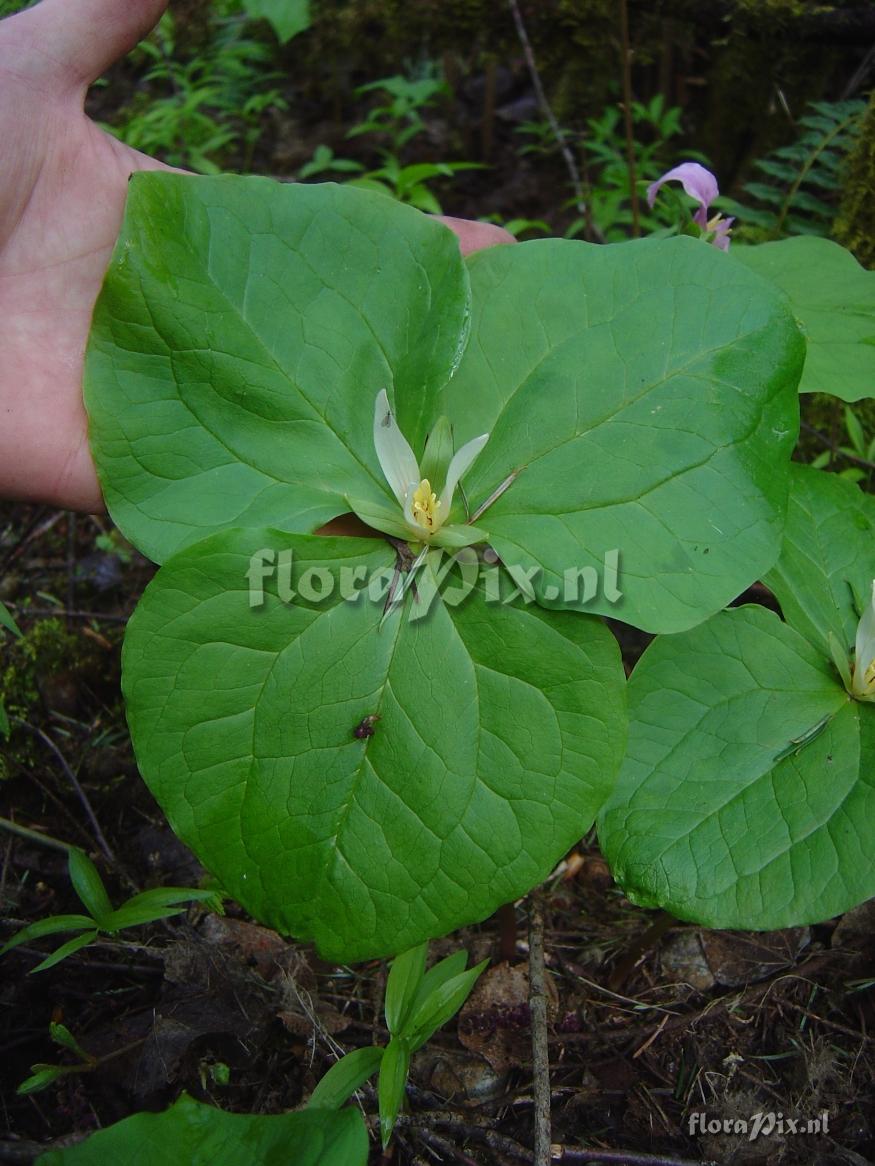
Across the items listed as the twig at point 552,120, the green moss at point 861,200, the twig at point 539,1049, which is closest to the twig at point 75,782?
the twig at point 539,1049

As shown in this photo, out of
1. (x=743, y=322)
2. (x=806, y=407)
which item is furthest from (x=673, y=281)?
(x=806, y=407)

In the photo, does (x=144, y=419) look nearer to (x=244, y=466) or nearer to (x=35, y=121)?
(x=244, y=466)

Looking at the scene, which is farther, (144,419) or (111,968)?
(111,968)

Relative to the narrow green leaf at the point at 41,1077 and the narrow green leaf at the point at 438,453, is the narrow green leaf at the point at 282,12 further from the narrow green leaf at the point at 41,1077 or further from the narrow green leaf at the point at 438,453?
the narrow green leaf at the point at 41,1077

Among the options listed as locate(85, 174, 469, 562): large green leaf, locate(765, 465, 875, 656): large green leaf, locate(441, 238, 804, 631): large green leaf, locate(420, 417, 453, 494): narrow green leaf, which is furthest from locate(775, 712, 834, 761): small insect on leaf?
locate(85, 174, 469, 562): large green leaf

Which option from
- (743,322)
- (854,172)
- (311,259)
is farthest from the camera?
(854,172)

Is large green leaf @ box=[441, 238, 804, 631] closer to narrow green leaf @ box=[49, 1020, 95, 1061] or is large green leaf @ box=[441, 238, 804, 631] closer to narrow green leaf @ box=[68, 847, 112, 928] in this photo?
narrow green leaf @ box=[68, 847, 112, 928]

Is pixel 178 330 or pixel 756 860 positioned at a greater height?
pixel 178 330
